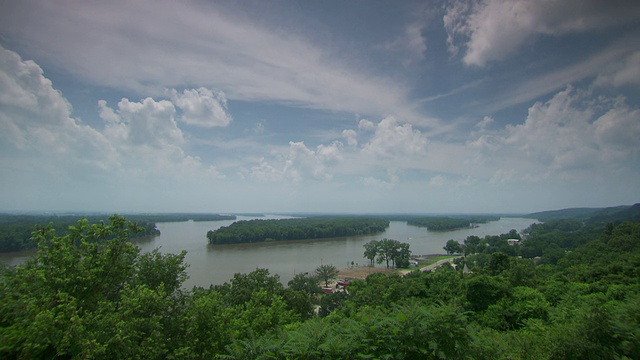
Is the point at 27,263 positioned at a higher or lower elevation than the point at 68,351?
higher

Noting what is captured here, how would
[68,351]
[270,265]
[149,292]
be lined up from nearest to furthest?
[68,351], [149,292], [270,265]

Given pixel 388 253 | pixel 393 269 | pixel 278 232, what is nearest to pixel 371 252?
pixel 388 253

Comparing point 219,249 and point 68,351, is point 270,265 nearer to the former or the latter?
point 219,249

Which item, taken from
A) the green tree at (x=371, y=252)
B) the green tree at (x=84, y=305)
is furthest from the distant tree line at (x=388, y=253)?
the green tree at (x=84, y=305)

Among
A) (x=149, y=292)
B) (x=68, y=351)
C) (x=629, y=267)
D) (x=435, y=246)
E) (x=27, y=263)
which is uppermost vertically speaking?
(x=27, y=263)

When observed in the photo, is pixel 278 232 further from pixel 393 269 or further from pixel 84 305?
pixel 84 305

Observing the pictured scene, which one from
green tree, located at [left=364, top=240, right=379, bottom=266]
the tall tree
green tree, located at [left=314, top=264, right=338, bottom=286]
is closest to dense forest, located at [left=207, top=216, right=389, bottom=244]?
green tree, located at [left=364, top=240, right=379, bottom=266]

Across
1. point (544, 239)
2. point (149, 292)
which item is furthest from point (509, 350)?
point (544, 239)

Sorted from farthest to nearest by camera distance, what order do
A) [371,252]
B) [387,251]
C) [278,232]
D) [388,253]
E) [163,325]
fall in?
[278,232] → [371,252] → [387,251] → [388,253] → [163,325]
